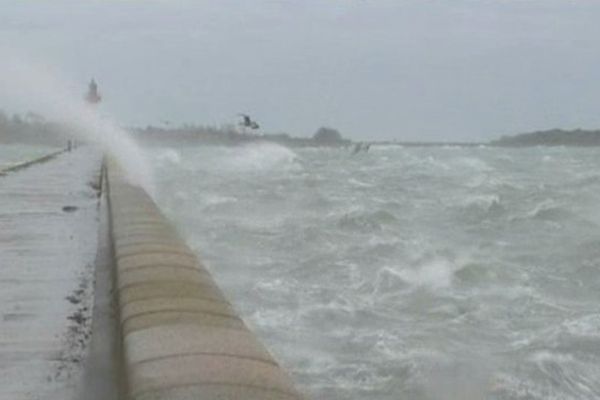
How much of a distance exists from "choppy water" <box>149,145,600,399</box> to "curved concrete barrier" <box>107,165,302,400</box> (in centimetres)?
330

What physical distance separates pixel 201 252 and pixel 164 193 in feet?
49.4

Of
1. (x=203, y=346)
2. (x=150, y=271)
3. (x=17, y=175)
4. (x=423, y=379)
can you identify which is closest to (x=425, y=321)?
(x=423, y=379)

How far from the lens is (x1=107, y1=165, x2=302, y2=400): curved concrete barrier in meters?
2.84

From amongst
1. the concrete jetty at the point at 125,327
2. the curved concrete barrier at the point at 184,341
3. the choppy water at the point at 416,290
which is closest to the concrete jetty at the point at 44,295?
the concrete jetty at the point at 125,327

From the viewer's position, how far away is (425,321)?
35.8ft

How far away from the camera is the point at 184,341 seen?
335cm

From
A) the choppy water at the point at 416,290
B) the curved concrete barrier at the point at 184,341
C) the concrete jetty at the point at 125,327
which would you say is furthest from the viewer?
the choppy water at the point at 416,290

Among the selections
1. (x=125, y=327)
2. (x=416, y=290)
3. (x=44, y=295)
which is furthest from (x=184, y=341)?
(x=416, y=290)

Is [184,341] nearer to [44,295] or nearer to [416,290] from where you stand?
[44,295]

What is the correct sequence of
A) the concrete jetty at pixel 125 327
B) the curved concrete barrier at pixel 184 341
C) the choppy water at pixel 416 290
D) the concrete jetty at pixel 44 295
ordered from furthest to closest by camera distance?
1. the choppy water at pixel 416 290
2. the concrete jetty at pixel 44 295
3. the concrete jetty at pixel 125 327
4. the curved concrete barrier at pixel 184 341

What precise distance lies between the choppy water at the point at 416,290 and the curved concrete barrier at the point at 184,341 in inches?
130

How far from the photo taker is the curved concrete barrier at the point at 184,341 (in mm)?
2844

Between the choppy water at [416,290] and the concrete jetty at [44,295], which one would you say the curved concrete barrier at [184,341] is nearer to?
the concrete jetty at [44,295]

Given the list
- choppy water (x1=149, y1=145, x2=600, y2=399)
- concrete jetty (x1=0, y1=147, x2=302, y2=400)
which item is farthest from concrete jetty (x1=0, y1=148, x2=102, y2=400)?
choppy water (x1=149, y1=145, x2=600, y2=399)
